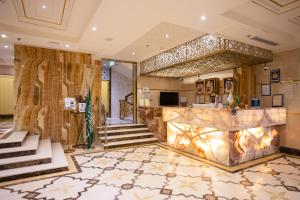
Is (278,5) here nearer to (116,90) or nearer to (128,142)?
(128,142)

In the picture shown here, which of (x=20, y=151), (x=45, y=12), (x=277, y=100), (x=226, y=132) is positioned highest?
(x=45, y=12)

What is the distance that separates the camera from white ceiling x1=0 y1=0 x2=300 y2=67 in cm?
315

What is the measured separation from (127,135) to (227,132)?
3.57m

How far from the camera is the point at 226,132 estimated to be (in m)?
4.13

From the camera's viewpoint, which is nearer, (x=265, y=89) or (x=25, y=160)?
(x=25, y=160)

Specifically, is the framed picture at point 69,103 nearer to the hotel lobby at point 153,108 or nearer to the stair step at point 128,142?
the hotel lobby at point 153,108

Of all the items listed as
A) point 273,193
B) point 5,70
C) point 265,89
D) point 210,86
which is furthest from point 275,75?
point 5,70

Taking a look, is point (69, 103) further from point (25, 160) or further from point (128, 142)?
point (25, 160)

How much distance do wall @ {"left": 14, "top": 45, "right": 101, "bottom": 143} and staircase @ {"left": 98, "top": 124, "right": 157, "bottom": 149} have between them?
107 cm

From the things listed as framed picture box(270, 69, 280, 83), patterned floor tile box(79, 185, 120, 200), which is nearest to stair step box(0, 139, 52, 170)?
patterned floor tile box(79, 185, 120, 200)

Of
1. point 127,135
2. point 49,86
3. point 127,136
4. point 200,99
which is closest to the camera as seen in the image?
point 49,86

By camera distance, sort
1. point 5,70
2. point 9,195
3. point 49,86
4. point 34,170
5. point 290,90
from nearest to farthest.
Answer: point 9,195
point 34,170
point 290,90
point 49,86
point 5,70

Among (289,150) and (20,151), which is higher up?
(20,151)

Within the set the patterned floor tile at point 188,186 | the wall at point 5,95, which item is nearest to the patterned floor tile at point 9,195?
the patterned floor tile at point 188,186
